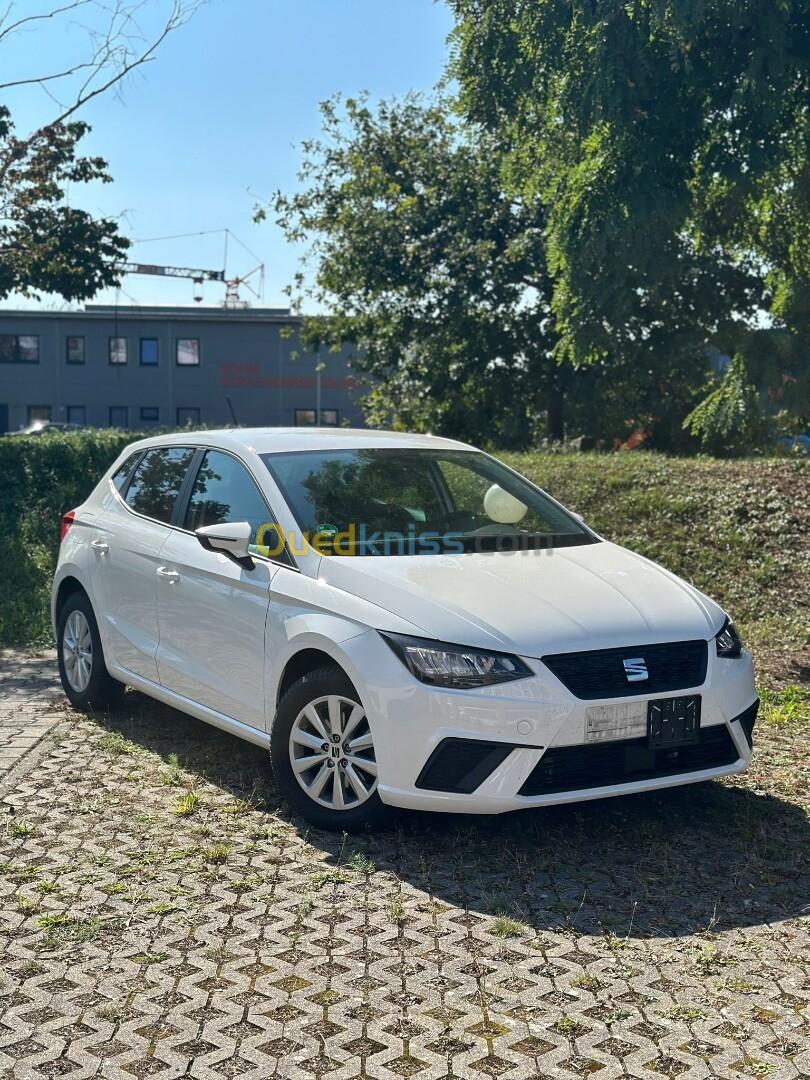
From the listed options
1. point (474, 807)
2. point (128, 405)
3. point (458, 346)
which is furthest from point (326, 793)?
point (128, 405)

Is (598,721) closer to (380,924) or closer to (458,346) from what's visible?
(380,924)


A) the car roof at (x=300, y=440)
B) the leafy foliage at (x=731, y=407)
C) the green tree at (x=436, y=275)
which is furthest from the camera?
the green tree at (x=436, y=275)

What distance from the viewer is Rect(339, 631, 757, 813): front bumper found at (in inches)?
176

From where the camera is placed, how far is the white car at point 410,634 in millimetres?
4516

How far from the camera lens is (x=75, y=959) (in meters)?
3.80

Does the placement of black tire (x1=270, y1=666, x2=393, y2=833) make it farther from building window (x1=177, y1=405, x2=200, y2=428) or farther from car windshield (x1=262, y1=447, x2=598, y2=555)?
A: building window (x1=177, y1=405, x2=200, y2=428)

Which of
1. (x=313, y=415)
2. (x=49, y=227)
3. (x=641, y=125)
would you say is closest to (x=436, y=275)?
(x=49, y=227)

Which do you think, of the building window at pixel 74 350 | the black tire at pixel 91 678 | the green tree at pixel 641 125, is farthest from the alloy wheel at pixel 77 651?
the building window at pixel 74 350

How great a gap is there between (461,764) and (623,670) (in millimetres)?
743

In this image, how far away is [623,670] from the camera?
15.2 ft

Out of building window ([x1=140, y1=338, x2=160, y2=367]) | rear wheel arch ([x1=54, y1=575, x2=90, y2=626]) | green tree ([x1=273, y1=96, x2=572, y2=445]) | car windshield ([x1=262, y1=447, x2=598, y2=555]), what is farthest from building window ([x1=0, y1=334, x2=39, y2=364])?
car windshield ([x1=262, y1=447, x2=598, y2=555])

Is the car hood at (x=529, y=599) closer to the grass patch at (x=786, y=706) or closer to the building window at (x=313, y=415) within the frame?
the grass patch at (x=786, y=706)

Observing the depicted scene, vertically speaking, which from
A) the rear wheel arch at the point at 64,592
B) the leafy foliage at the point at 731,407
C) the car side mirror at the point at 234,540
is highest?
the leafy foliage at the point at 731,407

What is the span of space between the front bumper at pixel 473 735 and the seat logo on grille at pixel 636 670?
0.08 m
